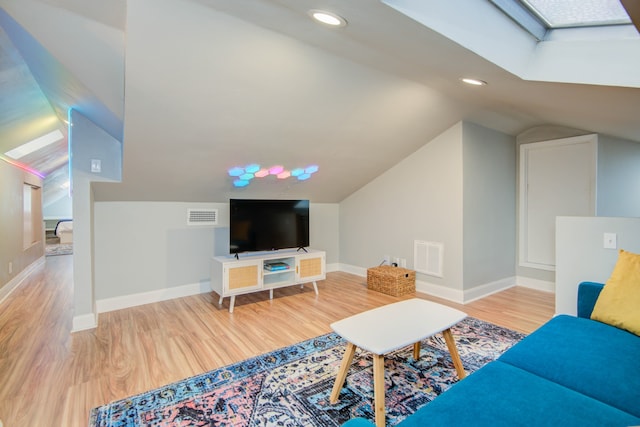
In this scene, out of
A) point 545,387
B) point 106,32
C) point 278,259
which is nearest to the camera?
point 545,387

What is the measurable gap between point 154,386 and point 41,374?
94cm

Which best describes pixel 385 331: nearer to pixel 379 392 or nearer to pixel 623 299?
pixel 379 392

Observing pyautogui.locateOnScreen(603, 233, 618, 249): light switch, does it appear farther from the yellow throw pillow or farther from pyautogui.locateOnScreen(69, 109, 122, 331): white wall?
pyautogui.locateOnScreen(69, 109, 122, 331): white wall

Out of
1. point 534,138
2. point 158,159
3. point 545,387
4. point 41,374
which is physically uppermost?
point 534,138

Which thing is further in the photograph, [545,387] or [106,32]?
[106,32]

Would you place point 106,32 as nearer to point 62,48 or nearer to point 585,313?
point 62,48

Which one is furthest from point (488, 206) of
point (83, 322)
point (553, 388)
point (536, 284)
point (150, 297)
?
point (83, 322)

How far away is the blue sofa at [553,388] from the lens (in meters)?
1.11

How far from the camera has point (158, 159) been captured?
3113mm

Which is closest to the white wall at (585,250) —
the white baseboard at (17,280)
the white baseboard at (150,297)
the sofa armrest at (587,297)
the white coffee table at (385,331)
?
the sofa armrest at (587,297)

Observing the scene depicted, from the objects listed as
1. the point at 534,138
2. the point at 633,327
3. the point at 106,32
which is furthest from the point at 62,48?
the point at 534,138

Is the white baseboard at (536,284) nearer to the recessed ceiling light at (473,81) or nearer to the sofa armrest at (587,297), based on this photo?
the sofa armrest at (587,297)

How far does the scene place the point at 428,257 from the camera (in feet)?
13.8

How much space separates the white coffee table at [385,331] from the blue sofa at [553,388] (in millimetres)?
450
